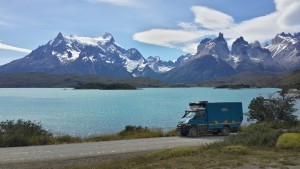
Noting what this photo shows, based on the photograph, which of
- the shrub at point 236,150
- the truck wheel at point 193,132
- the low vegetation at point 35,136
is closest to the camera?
the shrub at point 236,150

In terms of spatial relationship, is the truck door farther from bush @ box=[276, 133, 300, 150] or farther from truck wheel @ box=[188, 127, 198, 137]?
bush @ box=[276, 133, 300, 150]

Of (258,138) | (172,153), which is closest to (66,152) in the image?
(172,153)

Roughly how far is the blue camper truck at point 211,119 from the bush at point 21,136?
1256 cm

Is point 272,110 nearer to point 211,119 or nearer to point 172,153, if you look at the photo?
point 211,119

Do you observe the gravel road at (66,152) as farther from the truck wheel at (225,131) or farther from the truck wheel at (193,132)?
the truck wheel at (225,131)

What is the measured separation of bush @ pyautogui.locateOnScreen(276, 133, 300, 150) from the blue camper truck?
16.4 metres

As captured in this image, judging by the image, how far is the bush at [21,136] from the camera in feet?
96.0

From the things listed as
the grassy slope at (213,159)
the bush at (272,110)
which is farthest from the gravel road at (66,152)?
the bush at (272,110)

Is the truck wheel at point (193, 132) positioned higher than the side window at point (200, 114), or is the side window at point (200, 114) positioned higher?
the side window at point (200, 114)

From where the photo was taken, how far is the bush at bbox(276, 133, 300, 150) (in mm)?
19141

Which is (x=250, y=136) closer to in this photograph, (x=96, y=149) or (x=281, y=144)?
(x=281, y=144)

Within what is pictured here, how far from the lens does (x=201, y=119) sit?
37188 millimetres

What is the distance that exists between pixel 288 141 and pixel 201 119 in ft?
58.3

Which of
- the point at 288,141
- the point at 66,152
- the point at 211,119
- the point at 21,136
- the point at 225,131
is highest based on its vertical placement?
the point at 211,119
